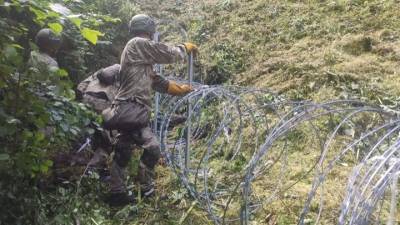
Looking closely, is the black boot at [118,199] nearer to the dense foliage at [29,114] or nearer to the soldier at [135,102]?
the soldier at [135,102]

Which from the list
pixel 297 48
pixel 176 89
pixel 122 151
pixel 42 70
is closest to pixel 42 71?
pixel 42 70

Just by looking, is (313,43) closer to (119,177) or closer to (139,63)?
(139,63)

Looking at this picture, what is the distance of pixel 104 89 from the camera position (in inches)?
200

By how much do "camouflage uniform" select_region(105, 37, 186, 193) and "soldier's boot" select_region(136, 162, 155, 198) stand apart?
1.14 feet

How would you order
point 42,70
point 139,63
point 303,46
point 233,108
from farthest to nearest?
point 303,46, point 233,108, point 139,63, point 42,70

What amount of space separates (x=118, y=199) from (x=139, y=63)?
1.38m

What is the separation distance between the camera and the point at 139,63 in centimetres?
455

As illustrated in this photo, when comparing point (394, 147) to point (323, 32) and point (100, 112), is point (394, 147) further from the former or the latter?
point (323, 32)

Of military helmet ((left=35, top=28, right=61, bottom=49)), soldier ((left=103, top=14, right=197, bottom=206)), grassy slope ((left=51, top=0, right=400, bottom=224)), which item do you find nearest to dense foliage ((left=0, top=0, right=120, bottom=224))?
soldier ((left=103, top=14, right=197, bottom=206))

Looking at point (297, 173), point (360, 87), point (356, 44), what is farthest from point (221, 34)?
point (297, 173)

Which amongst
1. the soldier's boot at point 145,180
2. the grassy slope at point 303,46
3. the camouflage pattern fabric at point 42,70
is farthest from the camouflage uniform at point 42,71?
the grassy slope at point 303,46

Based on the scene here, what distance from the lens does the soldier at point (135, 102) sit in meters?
4.53

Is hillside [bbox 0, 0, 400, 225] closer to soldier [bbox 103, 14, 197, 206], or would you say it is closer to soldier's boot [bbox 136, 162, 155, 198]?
soldier's boot [bbox 136, 162, 155, 198]

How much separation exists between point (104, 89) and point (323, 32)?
4.97 m
